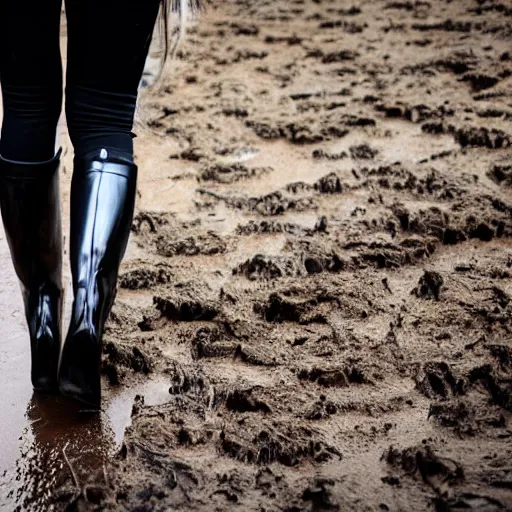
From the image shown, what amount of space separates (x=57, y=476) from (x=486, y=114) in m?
2.52

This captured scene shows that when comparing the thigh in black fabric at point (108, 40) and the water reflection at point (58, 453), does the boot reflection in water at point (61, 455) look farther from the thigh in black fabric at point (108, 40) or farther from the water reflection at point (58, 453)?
the thigh in black fabric at point (108, 40)

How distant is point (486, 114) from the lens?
3.38 meters

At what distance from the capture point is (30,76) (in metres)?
1.39

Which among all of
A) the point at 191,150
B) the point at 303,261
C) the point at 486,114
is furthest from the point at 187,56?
the point at 303,261

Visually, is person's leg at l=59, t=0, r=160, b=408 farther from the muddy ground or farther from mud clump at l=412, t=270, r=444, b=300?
mud clump at l=412, t=270, r=444, b=300

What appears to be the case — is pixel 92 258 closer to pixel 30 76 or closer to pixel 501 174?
pixel 30 76

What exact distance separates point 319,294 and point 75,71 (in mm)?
881

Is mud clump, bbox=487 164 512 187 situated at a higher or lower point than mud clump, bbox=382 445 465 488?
lower

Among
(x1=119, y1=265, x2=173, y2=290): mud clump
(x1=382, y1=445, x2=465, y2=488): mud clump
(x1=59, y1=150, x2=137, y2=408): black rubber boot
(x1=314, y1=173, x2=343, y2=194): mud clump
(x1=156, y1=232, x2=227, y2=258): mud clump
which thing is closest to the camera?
(x1=382, y1=445, x2=465, y2=488): mud clump

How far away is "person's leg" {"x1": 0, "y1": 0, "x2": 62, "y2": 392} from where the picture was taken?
1.35m

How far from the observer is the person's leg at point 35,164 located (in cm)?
135

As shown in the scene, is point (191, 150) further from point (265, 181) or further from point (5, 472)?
point (5, 472)

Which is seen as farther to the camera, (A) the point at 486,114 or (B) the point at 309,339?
(A) the point at 486,114

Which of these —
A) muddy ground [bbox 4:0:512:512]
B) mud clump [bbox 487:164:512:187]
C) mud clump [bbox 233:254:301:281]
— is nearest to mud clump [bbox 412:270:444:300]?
muddy ground [bbox 4:0:512:512]
